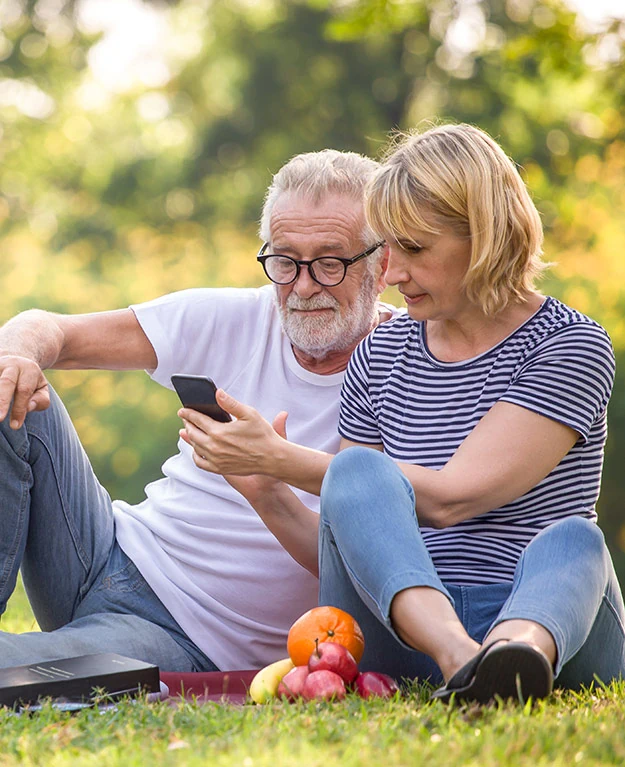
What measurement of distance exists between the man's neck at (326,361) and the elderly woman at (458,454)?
0.27m

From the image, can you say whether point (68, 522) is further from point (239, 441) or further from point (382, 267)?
point (382, 267)

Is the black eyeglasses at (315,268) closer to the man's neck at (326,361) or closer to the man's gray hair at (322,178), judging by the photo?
the man's gray hair at (322,178)

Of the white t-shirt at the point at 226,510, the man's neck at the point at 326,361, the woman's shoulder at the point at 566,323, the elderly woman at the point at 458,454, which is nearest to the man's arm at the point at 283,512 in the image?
the elderly woman at the point at 458,454

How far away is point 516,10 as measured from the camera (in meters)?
11.7

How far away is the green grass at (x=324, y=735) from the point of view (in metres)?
2.07

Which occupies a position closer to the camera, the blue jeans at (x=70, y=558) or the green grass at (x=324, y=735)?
the green grass at (x=324, y=735)

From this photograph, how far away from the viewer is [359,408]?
339cm

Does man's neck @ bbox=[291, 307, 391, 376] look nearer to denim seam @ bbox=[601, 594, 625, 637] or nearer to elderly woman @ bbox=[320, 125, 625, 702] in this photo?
elderly woman @ bbox=[320, 125, 625, 702]

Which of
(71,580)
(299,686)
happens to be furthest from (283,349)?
(299,686)

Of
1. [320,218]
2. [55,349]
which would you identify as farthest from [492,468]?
[55,349]

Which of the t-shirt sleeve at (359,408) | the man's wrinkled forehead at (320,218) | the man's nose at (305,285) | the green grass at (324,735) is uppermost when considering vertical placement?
the man's wrinkled forehead at (320,218)

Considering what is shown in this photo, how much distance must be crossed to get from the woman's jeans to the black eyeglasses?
1013mm

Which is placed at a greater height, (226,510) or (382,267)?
(382,267)

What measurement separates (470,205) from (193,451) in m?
1.26
